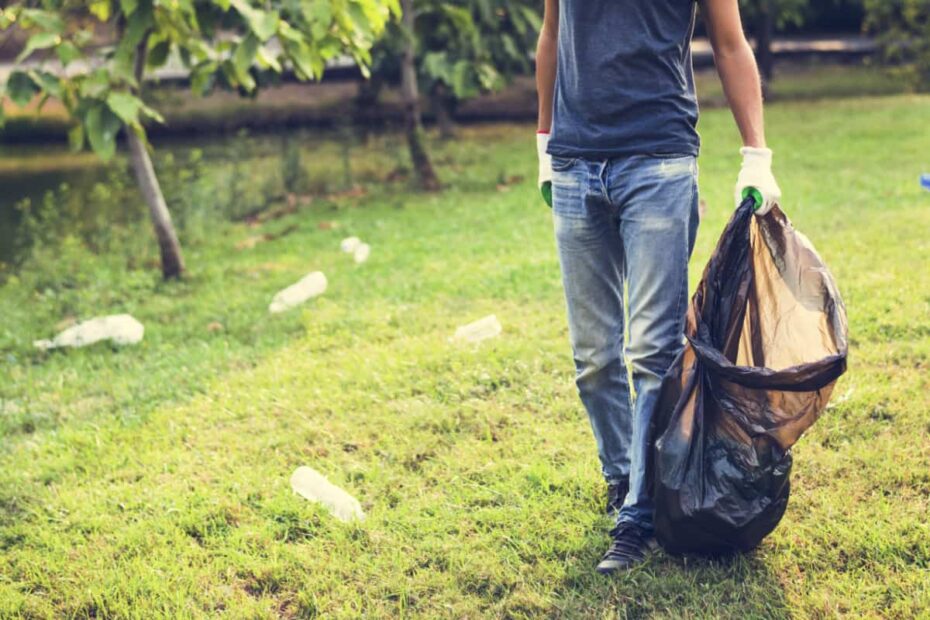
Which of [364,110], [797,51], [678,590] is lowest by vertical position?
[797,51]

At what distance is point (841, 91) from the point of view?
15.4m

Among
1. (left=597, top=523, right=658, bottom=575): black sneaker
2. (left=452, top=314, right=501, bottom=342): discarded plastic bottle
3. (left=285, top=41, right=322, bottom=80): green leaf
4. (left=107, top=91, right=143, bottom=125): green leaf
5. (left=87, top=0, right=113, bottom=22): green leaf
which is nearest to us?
(left=597, top=523, right=658, bottom=575): black sneaker

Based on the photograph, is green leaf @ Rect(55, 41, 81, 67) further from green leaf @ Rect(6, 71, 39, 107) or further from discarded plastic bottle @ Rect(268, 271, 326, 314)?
discarded plastic bottle @ Rect(268, 271, 326, 314)

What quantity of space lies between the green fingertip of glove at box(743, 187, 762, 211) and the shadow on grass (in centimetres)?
96

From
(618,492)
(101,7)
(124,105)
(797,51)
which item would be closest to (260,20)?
(124,105)

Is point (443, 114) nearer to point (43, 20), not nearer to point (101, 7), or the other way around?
point (101, 7)

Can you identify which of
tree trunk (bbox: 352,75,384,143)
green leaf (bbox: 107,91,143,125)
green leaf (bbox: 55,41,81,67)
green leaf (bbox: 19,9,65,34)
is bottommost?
tree trunk (bbox: 352,75,384,143)

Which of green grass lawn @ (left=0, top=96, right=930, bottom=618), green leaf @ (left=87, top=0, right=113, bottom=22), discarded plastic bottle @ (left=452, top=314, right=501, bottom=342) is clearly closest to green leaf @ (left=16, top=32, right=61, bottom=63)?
green leaf @ (left=87, top=0, right=113, bottom=22)

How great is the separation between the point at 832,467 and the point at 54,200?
9084 mm

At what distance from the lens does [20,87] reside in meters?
4.37

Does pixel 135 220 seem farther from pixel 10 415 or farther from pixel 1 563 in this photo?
pixel 1 563

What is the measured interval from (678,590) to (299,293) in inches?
A: 139

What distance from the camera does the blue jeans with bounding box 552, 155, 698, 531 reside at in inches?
102

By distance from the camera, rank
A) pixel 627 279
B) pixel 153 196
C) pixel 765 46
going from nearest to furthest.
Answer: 1. pixel 627 279
2. pixel 153 196
3. pixel 765 46
